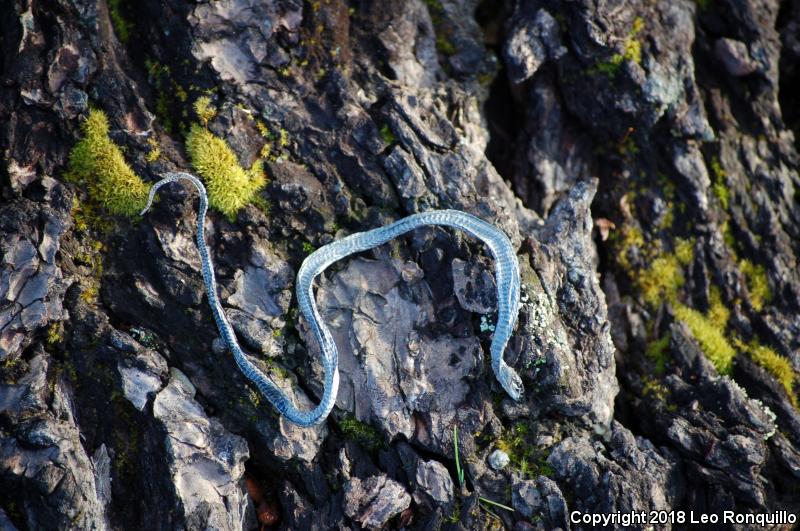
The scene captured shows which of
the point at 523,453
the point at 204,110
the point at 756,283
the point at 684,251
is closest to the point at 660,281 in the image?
the point at 684,251

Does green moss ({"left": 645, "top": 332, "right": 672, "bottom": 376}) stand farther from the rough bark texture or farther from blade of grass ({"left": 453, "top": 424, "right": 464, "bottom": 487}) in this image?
blade of grass ({"left": 453, "top": 424, "right": 464, "bottom": 487})

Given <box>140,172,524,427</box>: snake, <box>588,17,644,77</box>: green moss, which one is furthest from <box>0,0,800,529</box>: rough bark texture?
<box>140,172,524,427</box>: snake

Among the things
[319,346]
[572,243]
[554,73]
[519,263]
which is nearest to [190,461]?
[319,346]

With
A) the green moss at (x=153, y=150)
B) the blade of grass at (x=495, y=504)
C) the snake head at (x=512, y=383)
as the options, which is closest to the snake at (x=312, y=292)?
the snake head at (x=512, y=383)

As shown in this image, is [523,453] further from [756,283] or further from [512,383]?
[756,283]

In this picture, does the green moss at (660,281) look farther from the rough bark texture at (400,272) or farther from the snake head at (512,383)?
the snake head at (512,383)
